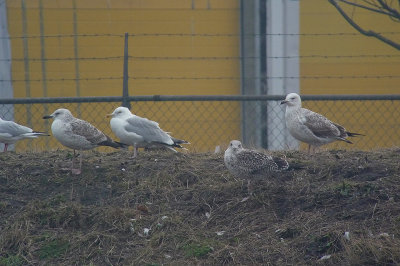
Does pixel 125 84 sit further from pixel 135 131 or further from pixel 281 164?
pixel 281 164

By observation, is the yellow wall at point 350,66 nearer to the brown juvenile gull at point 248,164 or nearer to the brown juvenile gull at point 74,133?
the brown juvenile gull at point 74,133

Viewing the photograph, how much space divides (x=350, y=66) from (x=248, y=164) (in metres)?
5.41

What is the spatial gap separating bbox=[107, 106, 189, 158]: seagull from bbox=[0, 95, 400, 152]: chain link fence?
2.03 metres

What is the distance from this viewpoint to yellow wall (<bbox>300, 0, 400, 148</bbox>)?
11.7 metres

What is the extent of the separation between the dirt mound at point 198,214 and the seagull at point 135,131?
1103mm

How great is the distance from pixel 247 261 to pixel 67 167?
2.70m

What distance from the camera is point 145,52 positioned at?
39.2 ft

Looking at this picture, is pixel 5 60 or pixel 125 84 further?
pixel 5 60

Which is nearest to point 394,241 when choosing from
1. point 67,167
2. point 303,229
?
point 303,229

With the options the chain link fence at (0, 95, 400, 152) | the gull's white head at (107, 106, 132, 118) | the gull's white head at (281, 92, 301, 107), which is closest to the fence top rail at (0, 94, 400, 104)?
the gull's white head at (107, 106, 132, 118)

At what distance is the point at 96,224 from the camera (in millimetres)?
6793

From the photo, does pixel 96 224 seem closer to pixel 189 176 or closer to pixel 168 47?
pixel 189 176

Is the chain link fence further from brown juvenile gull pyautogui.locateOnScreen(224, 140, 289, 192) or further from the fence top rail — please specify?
brown juvenile gull pyautogui.locateOnScreen(224, 140, 289, 192)

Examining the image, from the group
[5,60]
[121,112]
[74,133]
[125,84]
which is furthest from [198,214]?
[5,60]
